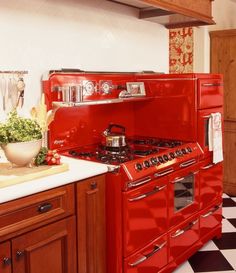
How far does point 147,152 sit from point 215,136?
0.88 m

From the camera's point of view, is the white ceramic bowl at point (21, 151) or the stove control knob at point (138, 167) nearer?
the white ceramic bowl at point (21, 151)

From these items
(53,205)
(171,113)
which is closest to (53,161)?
(53,205)

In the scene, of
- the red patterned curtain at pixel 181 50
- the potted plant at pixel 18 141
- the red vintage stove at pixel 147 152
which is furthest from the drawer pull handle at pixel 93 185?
the red patterned curtain at pixel 181 50

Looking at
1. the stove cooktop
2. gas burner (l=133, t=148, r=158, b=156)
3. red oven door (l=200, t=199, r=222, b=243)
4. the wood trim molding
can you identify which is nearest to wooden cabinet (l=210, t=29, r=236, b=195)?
the wood trim molding

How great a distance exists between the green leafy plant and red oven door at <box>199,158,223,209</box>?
153cm

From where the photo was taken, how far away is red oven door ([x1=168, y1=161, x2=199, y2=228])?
2.73m

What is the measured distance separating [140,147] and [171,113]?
18.5 inches

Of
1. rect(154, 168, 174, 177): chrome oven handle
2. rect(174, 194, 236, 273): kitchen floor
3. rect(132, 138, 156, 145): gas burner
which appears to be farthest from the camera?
rect(132, 138, 156, 145): gas burner

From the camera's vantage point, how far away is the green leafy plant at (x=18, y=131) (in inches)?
79.7

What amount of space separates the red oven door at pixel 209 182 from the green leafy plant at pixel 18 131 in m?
1.53

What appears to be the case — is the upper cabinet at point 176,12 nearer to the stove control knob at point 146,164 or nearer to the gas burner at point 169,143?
the gas burner at point 169,143

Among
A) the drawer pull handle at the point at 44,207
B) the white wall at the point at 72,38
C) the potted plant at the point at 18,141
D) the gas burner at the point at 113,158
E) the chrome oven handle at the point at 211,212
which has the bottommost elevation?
the chrome oven handle at the point at 211,212

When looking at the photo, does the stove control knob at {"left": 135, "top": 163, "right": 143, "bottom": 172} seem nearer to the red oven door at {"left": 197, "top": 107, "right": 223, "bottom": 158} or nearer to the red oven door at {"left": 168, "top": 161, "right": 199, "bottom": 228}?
the red oven door at {"left": 168, "top": 161, "right": 199, "bottom": 228}

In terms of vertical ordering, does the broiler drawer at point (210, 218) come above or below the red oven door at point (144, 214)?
below
